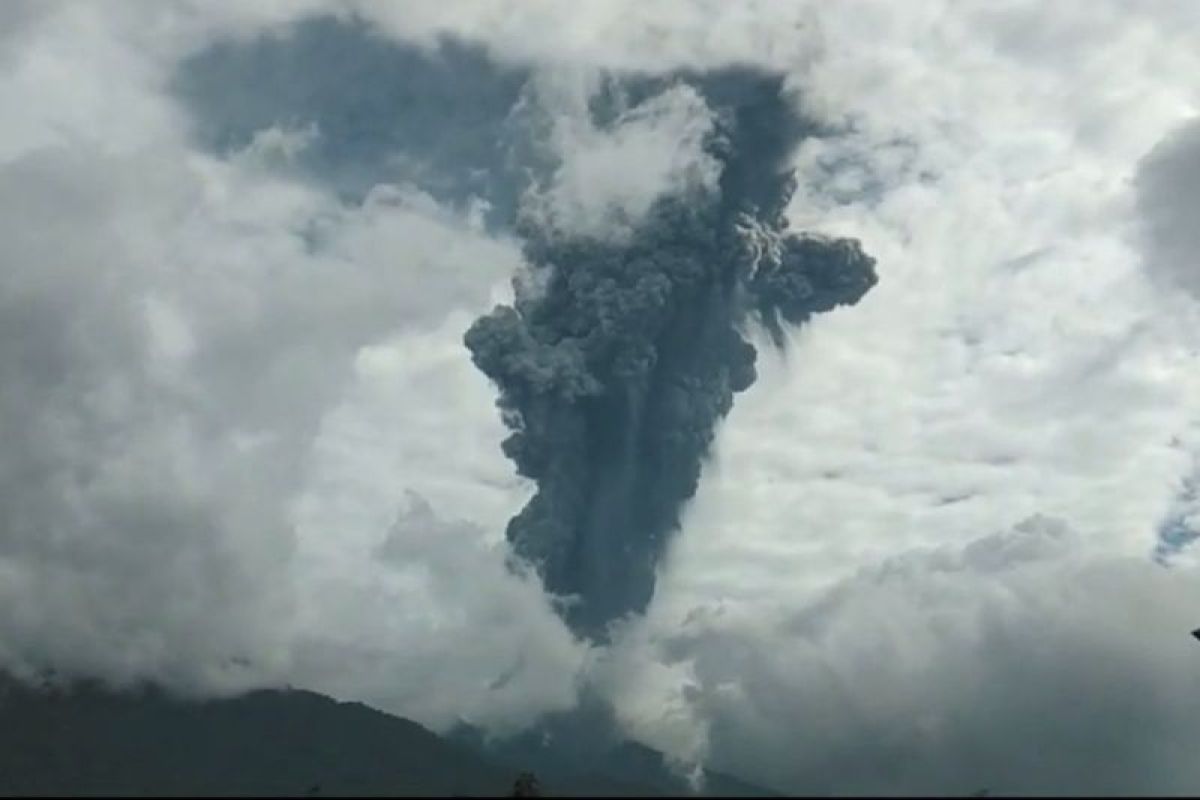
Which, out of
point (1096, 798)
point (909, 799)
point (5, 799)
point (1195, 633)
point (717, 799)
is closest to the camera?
point (717, 799)

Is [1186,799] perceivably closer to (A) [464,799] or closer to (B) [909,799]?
(B) [909,799]

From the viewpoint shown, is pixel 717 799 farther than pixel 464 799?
No

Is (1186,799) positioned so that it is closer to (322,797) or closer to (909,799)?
(909,799)

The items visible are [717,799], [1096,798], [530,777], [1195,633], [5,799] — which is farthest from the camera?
[530,777]

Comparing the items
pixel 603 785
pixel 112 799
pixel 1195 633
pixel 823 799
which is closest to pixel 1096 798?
pixel 823 799

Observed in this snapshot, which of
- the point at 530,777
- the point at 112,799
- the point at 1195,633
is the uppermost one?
the point at 1195,633

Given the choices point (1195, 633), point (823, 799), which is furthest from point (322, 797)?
point (1195, 633)

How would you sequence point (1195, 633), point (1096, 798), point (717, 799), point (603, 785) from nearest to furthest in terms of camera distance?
1. point (717, 799)
2. point (1096, 798)
3. point (603, 785)
4. point (1195, 633)

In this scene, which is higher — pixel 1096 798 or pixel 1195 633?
pixel 1195 633

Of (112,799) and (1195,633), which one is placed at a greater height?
(1195,633)
